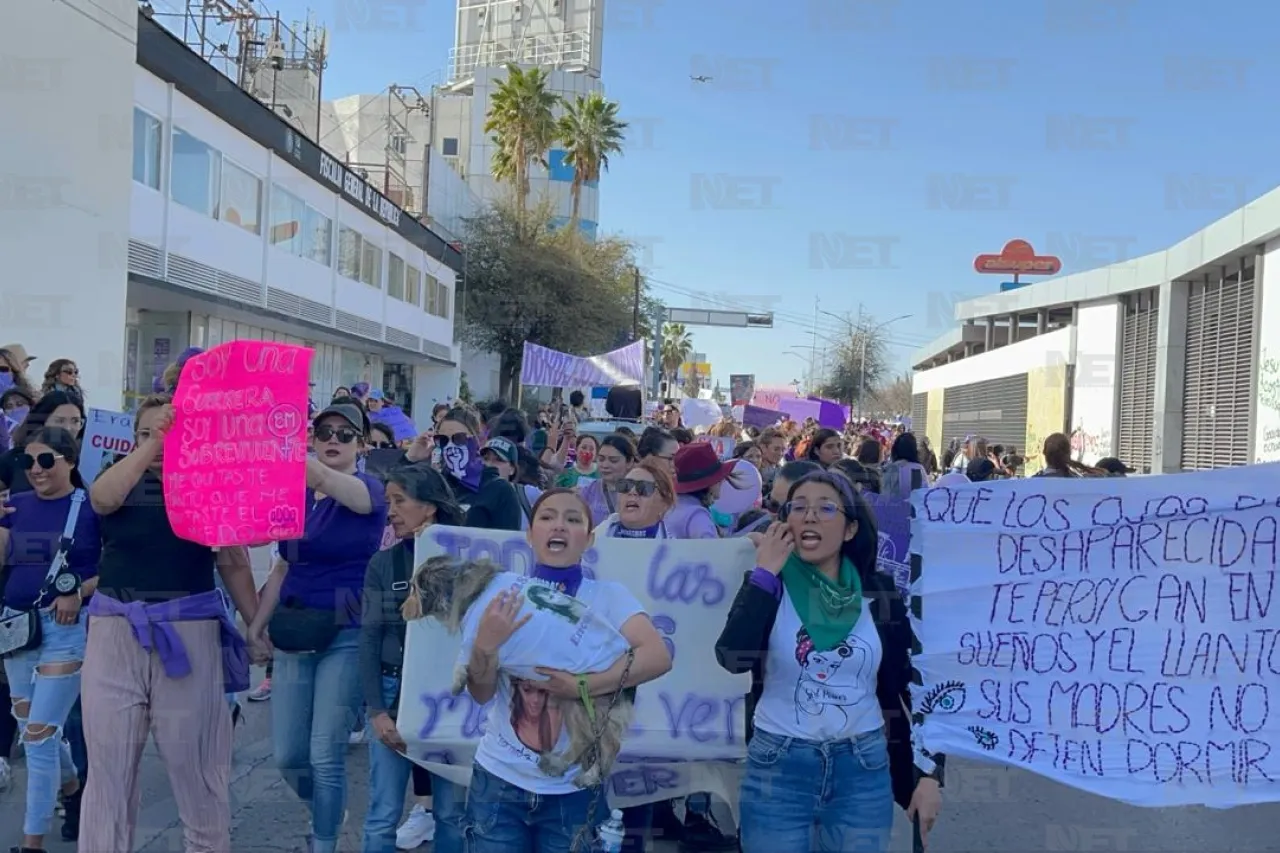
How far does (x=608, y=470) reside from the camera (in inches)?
266

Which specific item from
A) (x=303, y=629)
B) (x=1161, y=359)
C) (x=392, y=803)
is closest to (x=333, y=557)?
(x=303, y=629)

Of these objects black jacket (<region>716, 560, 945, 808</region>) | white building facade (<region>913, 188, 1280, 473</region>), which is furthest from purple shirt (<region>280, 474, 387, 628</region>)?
white building facade (<region>913, 188, 1280, 473</region>)

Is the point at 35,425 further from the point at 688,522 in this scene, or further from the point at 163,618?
the point at 688,522

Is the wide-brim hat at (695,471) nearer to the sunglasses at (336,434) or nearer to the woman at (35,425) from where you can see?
the sunglasses at (336,434)

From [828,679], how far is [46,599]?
11.2 feet

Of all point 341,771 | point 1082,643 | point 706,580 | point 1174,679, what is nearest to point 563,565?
point 706,580

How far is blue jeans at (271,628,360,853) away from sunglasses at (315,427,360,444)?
31.8 inches

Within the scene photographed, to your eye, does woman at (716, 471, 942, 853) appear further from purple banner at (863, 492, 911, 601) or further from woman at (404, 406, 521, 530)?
purple banner at (863, 492, 911, 601)

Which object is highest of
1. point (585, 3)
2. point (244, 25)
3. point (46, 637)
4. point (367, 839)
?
point (585, 3)

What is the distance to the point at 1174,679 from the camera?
3930 mm

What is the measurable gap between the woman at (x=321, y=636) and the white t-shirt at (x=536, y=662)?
1.40 metres

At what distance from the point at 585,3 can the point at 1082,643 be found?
71.5 m

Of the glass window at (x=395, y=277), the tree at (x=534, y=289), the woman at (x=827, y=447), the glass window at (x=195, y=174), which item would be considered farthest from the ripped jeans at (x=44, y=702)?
the tree at (x=534, y=289)

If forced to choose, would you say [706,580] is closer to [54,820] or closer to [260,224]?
[54,820]
